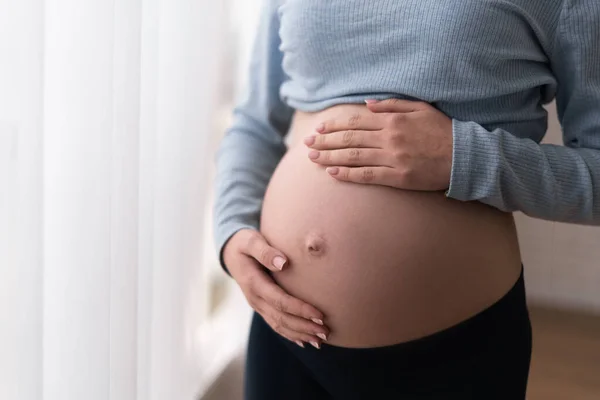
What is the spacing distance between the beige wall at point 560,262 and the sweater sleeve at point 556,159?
82cm

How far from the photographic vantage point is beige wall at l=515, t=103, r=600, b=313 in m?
1.64

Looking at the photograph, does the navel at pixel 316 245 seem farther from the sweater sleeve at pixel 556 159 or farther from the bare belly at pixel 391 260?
the sweater sleeve at pixel 556 159

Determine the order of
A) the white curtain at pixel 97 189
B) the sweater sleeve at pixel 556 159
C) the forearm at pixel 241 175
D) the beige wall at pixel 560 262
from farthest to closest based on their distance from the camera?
the beige wall at pixel 560 262 < the forearm at pixel 241 175 < the sweater sleeve at pixel 556 159 < the white curtain at pixel 97 189

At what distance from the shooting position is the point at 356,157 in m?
0.82

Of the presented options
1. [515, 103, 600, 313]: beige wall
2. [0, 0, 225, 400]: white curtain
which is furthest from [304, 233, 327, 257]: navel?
[515, 103, 600, 313]: beige wall

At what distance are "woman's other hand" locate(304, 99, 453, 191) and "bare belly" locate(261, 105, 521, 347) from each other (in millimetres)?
22

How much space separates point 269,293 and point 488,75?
15.3 inches

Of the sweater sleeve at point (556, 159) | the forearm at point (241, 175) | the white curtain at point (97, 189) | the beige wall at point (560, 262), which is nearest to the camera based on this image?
the white curtain at point (97, 189)

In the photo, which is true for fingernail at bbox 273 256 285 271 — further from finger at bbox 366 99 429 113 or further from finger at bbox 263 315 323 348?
finger at bbox 366 99 429 113

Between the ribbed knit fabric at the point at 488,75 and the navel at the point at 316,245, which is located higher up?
the ribbed knit fabric at the point at 488,75

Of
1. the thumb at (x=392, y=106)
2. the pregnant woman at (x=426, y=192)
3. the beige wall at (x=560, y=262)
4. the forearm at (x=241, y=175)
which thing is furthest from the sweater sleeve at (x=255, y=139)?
the beige wall at (x=560, y=262)

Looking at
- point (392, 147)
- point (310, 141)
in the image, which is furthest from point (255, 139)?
point (392, 147)

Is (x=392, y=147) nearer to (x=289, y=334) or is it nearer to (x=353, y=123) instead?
(x=353, y=123)

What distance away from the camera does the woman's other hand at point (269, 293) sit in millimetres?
825
